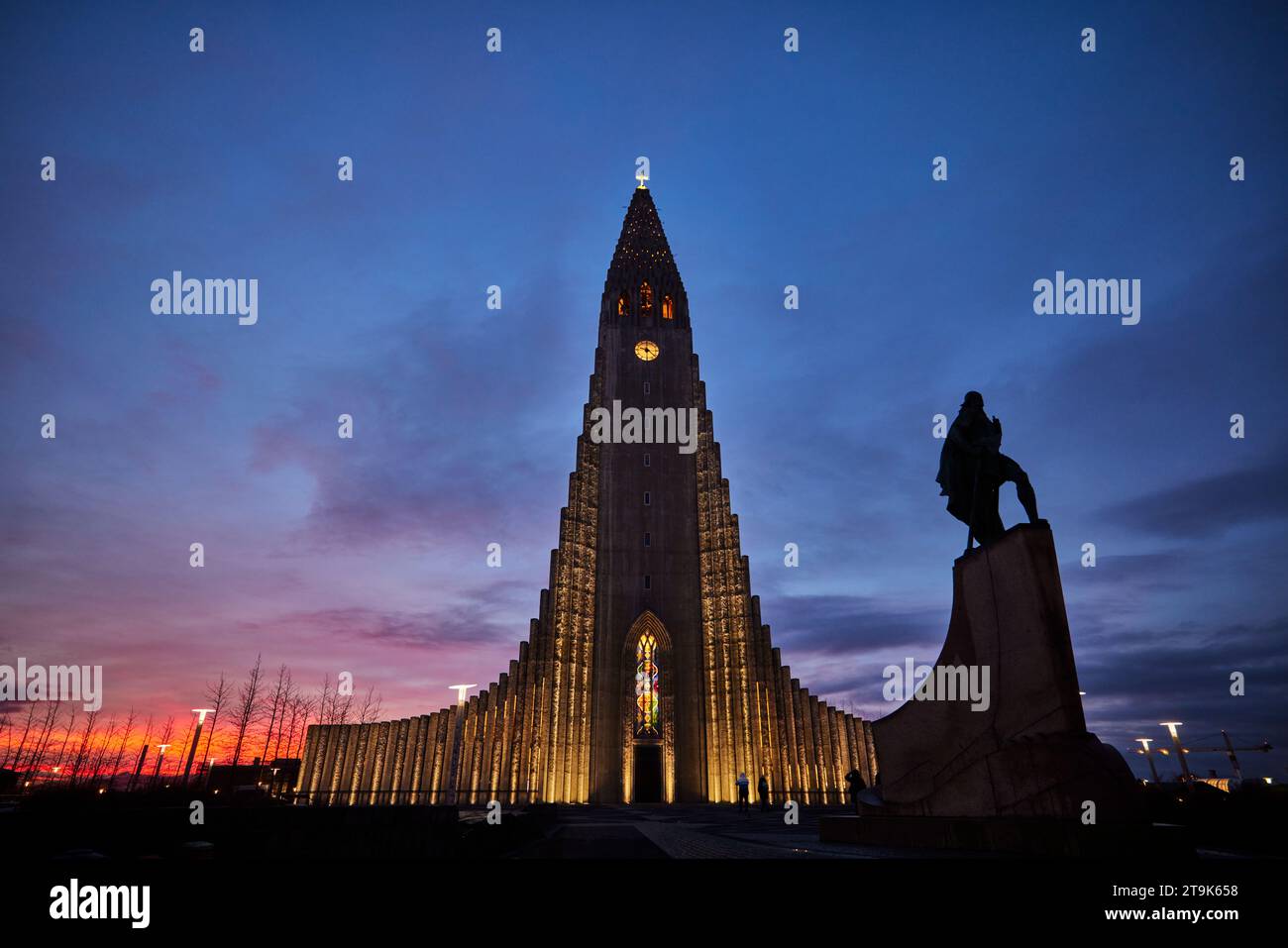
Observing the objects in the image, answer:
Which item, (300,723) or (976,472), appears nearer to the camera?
(976,472)

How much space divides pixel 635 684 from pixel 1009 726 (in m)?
27.1

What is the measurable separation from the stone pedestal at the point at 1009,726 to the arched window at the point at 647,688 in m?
24.7

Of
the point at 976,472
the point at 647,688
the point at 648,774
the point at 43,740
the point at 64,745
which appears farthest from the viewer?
the point at 64,745

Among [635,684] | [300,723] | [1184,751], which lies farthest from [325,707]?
[1184,751]

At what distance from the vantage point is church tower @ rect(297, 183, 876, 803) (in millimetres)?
31078

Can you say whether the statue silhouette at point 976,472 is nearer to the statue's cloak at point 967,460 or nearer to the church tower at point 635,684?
the statue's cloak at point 967,460

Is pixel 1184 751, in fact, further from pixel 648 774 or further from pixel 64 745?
pixel 64 745

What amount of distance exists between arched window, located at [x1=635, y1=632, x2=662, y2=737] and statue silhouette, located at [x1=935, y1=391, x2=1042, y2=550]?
25.9 m

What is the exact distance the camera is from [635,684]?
109 feet
